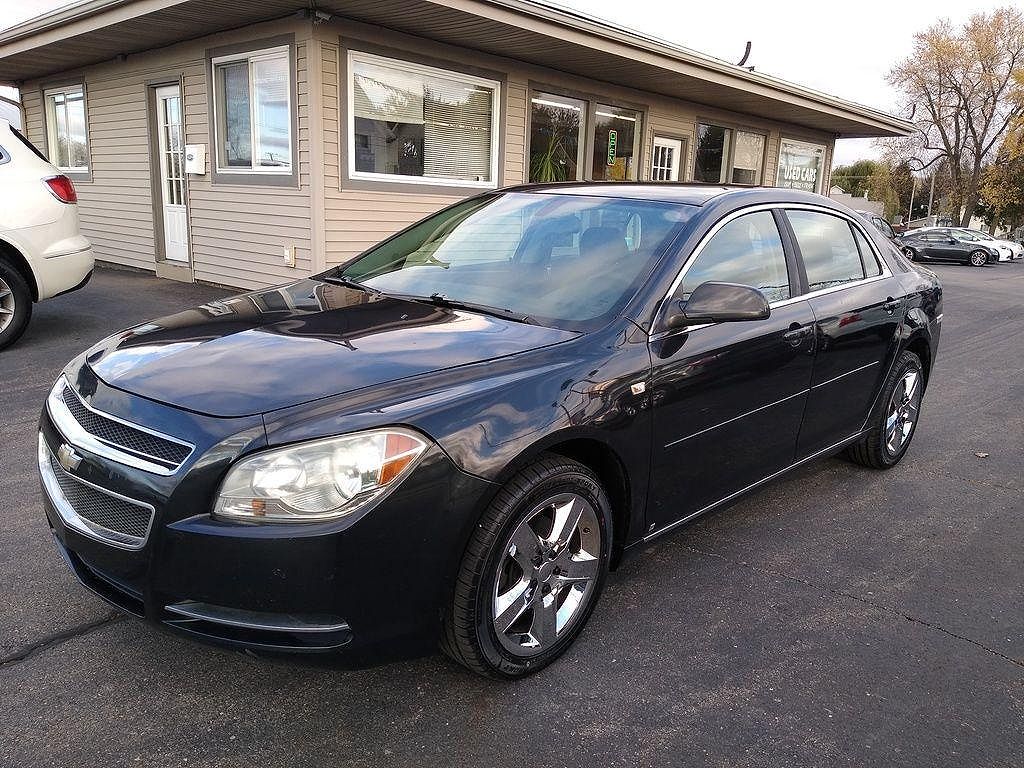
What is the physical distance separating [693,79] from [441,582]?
11466 mm

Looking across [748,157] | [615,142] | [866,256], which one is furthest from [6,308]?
[748,157]

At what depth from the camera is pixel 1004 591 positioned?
11.0ft

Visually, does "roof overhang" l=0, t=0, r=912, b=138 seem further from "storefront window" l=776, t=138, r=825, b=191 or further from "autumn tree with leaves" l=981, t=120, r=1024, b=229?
"autumn tree with leaves" l=981, t=120, r=1024, b=229

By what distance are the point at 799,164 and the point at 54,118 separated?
15.1 m

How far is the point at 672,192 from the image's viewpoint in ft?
11.5

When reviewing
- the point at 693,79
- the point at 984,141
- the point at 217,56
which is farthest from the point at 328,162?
the point at 984,141

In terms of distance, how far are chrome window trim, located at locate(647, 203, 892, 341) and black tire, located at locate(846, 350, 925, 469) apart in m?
0.56

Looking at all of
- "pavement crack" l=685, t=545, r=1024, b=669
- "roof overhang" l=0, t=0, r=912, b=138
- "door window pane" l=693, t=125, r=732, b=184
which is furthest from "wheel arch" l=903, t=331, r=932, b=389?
"door window pane" l=693, t=125, r=732, b=184

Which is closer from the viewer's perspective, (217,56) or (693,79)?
(217,56)

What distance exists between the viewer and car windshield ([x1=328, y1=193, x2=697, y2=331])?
117 inches

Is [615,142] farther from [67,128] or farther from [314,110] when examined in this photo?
[67,128]

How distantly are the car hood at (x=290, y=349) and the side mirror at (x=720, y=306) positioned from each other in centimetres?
48

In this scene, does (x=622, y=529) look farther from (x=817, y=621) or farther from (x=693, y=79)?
(x=693, y=79)

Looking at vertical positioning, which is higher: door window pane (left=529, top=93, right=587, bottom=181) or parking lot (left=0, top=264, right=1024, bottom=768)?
door window pane (left=529, top=93, right=587, bottom=181)
